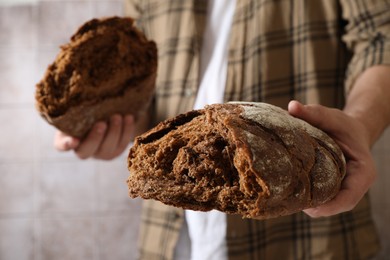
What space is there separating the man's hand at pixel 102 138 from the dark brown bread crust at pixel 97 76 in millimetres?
22

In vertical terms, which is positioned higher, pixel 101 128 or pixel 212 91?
pixel 212 91

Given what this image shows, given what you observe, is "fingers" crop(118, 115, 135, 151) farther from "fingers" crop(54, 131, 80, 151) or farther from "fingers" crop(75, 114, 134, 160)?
"fingers" crop(54, 131, 80, 151)

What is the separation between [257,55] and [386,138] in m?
1.21

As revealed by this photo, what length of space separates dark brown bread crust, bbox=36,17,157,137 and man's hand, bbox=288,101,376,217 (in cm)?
49

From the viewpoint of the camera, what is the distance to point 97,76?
1.13m

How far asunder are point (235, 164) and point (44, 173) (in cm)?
A: 196

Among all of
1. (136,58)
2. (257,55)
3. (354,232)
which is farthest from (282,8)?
(354,232)

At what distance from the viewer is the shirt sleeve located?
118 centimetres

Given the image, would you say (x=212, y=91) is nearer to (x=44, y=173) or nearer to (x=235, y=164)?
(x=235, y=164)

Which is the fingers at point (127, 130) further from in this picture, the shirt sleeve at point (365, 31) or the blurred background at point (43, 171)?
the blurred background at point (43, 171)

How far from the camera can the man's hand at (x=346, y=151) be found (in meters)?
0.79

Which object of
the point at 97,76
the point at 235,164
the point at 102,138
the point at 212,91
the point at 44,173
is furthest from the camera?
the point at 44,173

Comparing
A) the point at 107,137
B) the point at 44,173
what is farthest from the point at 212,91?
the point at 44,173

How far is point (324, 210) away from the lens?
0.80 meters
